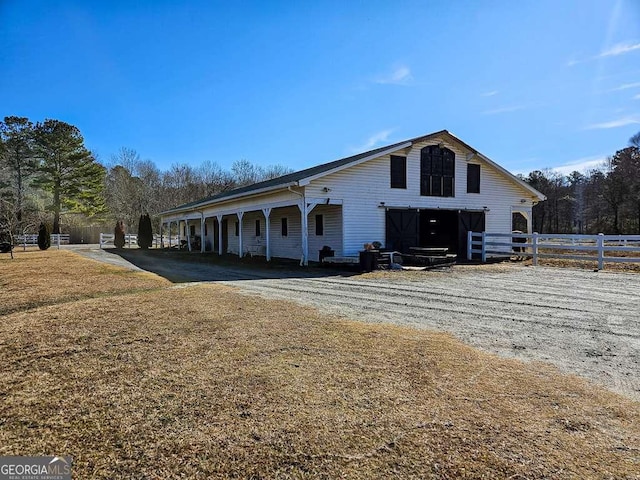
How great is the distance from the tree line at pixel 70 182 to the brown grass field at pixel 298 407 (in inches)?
1102

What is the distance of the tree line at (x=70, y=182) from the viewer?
34.4 m

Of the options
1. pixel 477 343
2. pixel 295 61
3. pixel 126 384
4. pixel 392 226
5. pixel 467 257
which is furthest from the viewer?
pixel 467 257

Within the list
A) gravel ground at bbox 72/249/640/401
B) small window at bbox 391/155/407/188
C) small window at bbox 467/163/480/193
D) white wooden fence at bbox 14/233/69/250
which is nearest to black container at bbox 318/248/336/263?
gravel ground at bbox 72/249/640/401

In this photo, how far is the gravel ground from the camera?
4.19m

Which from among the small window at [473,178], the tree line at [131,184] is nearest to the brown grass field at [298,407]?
the small window at [473,178]

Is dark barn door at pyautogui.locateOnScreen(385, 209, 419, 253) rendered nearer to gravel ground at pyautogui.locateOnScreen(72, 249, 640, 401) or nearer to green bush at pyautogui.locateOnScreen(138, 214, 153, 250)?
gravel ground at pyautogui.locateOnScreen(72, 249, 640, 401)

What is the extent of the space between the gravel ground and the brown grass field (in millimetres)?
609

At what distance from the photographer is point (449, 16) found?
9148mm

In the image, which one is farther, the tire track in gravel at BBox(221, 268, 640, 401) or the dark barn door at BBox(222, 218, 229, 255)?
the dark barn door at BBox(222, 218, 229, 255)

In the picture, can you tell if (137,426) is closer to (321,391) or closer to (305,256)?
(321,391)

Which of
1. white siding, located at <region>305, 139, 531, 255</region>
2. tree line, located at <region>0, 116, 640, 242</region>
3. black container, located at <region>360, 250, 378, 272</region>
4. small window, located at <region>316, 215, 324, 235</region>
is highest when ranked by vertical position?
tree line, located at <region>0, 116, 640, 242</region>

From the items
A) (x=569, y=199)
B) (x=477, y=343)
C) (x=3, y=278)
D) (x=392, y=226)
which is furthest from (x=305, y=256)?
(x=569, y=199)

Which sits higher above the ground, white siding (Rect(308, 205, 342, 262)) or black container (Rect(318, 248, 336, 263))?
white siding (Rect(308, 205, 342, 262))

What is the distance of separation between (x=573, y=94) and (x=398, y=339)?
9.94 meters
